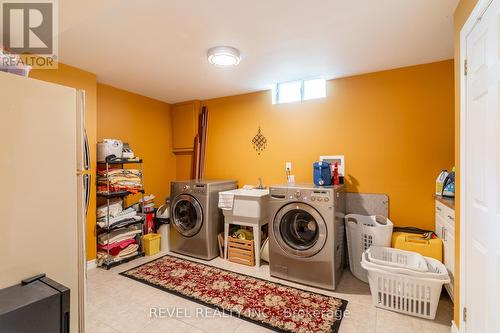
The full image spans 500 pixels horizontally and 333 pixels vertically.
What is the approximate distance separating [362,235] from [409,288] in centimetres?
66

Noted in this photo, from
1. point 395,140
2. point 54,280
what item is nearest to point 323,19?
point 395,140

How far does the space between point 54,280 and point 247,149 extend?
2.88 m

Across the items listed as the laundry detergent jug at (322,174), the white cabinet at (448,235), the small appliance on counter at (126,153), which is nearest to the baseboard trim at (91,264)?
the small appliance on counter at (126,153)

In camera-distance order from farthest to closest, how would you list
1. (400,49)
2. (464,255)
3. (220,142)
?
(220,142)
(400,49)
(464,255)

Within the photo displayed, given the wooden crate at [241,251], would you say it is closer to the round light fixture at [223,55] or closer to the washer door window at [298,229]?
the washer door window at [298,229]

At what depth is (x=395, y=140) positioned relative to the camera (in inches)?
111

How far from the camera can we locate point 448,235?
206 cm

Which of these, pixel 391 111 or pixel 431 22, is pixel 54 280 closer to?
pixel 431 22

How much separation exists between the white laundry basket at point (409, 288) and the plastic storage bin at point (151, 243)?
8.88 feet

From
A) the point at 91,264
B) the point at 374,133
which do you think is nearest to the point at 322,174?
the point at 374,133

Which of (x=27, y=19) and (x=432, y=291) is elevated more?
(x=27, y=19)

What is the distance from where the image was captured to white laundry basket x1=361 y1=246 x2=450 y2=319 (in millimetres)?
1878

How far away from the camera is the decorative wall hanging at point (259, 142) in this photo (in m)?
3.63

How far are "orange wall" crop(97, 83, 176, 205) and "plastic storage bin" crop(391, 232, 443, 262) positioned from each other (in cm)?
354
